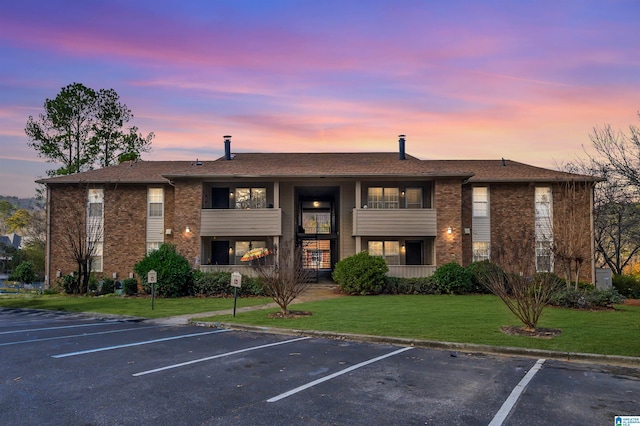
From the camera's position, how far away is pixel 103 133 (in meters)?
39.5

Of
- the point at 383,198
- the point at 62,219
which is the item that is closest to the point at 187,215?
the point at 62,219

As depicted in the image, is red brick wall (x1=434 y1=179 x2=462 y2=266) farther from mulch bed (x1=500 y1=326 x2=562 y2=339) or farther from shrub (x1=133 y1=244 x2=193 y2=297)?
shrub (x1=133 y1=244 x2=193 y2=297)

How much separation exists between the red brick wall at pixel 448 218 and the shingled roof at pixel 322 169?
71 centimetres

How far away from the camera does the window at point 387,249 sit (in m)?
25.6

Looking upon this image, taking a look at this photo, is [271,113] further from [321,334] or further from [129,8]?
[321,334]

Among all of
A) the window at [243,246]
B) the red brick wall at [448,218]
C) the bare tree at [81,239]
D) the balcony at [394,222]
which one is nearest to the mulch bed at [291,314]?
the balcony at [394,222]

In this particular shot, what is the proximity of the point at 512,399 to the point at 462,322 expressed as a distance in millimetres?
6423

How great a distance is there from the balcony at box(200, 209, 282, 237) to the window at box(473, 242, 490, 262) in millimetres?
10641

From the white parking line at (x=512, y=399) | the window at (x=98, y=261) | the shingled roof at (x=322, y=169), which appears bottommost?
the white parking line at (x=512, y=399)

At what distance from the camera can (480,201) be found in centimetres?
2458

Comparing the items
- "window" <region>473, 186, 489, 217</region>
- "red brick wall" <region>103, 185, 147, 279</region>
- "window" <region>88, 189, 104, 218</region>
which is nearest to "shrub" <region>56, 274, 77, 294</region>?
"red brick wall" <region>103, 185, 147, 279</region>

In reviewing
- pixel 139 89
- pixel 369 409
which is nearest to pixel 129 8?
pixel 139 89

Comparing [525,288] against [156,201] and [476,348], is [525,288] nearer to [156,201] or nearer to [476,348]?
[476,348]

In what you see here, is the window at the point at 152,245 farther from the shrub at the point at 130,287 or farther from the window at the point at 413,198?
the window at the point at 413,198
